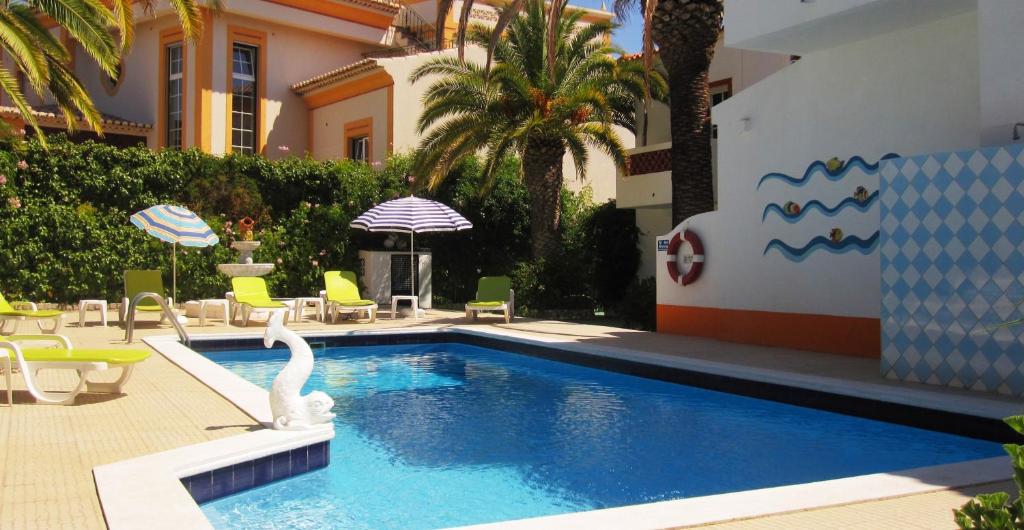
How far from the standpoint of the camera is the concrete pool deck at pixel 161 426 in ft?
14.5

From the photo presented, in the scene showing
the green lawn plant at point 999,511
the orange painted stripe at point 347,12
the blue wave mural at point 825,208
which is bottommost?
the green lawn plant at point 999,511

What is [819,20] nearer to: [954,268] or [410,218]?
[954,268]

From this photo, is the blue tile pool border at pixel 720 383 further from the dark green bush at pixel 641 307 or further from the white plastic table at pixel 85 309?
the dark green bush at pixel 641 307

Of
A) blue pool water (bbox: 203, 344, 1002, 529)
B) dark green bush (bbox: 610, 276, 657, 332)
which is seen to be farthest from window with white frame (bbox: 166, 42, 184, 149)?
blue pool water (bbox: 203, 344, 1002, 529)

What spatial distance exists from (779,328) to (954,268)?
12.8 ft

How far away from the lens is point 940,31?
34.8 ft

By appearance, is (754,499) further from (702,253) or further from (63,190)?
(63,190)

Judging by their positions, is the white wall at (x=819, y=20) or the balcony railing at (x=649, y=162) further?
the balcony railing at (x=649, y=162)

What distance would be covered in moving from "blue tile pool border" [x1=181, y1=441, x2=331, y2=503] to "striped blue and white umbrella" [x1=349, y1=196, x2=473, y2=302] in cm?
1136

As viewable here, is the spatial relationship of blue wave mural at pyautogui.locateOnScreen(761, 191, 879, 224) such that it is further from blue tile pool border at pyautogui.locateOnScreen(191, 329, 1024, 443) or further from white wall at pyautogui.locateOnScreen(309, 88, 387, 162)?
white wall at pyautogui.locateOnScreen(309, 88, 387, 162)

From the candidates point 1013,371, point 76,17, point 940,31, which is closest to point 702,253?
point 940,31

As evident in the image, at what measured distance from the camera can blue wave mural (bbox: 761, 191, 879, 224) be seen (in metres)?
11.2

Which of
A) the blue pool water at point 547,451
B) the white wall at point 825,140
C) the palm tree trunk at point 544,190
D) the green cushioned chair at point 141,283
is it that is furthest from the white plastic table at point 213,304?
the white wall at point 825,140

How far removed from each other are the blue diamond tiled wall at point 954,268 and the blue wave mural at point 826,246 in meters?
1.74
